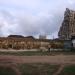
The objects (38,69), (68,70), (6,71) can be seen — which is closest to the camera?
(6,71)

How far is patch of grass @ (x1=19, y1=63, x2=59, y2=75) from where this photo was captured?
14.7 metres

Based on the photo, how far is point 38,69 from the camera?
1520 cm

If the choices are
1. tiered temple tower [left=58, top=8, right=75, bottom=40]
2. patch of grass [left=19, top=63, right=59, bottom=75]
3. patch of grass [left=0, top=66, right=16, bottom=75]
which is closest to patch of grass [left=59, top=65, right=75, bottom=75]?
patch of grass [left=19, top=63, right=59, bottom=75]

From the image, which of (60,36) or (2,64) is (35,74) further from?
(60,36)

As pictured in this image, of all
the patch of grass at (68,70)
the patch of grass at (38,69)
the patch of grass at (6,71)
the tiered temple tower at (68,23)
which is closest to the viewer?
the patch of grass at (6,71)

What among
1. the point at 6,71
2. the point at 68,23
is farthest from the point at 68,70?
the point at 68,23

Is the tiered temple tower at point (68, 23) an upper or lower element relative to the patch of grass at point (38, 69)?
upper

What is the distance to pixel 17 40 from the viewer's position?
4072cm

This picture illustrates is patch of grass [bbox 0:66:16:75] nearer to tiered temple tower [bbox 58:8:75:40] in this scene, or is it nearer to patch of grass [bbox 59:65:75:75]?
patch of grass [bbox 59:65:75:75]

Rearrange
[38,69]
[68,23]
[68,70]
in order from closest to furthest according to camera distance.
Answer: [38,69], [68,70], [68,23]

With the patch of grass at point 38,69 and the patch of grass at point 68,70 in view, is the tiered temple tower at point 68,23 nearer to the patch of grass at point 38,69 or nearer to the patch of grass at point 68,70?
the patch of grass at point 68,70

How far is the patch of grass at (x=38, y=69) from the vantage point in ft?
48.3

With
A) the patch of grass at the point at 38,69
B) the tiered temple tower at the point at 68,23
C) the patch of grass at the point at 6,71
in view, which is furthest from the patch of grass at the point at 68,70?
the tiered temple tower at the point at 68,23

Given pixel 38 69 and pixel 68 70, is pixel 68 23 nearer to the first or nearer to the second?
pixel 68 70
